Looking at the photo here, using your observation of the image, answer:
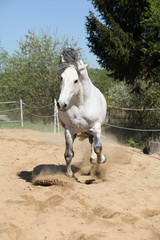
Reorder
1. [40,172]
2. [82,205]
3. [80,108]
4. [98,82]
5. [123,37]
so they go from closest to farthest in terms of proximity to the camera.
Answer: [82,205], [80,108], [40,172], [123,37], [98,82]

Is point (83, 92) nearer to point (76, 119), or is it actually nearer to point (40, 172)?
point (76, 119)

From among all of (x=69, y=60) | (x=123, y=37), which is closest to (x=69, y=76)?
(x=69, y=60)

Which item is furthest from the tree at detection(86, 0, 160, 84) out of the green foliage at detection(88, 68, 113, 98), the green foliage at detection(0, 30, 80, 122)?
the green foliage at detection(0, 30, 80, 122)

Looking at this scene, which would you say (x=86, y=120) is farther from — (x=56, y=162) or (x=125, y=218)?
(x=56, y=162)

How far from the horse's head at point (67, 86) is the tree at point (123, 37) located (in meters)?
7.52

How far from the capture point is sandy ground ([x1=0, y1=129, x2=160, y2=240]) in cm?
247

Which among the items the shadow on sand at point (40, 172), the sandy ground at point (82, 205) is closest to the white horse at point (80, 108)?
the shadow on sand at point (40, 172)

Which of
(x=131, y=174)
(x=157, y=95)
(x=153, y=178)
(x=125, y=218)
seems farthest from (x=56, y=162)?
(x=157, y=95)

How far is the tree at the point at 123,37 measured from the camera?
11.2 m

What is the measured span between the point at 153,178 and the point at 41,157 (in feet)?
9.83

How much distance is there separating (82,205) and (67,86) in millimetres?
1615

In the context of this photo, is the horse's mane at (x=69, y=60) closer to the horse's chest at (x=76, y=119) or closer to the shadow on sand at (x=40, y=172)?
the horse's chest at (x=76, y=119)

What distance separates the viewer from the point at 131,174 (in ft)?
16.9

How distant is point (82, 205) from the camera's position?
3.16 meters
